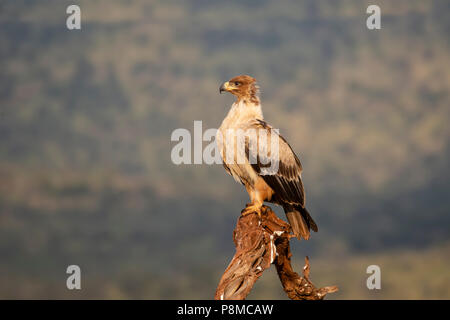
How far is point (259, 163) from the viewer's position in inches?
342

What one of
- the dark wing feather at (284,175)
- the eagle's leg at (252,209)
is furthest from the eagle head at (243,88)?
the eagle's leg at (252,209)

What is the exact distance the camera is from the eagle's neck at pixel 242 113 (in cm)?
885

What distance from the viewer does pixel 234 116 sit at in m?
8.95

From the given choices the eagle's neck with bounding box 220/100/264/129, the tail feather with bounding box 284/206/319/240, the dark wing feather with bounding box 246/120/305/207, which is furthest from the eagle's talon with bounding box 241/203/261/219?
the eagle's neck with bounding box 220/100/264/129

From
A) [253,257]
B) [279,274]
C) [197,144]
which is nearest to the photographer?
[253,257]

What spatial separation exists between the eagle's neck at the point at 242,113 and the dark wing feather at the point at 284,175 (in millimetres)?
169

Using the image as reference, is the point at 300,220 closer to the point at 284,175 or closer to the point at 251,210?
the point at 284,175

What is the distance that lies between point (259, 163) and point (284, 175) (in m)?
0.44

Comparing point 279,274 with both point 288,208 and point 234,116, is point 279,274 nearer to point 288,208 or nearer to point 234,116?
point 288,208

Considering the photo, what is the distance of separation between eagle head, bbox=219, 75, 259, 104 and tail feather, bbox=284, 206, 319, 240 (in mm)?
1618

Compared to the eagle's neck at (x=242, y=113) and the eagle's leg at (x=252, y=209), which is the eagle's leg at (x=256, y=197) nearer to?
the eagle's leg at (x=252, y=209)

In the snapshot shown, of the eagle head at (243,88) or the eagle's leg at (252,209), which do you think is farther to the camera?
the eagle head at (243,88)

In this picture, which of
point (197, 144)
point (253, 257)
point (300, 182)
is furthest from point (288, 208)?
point (197, 144)
